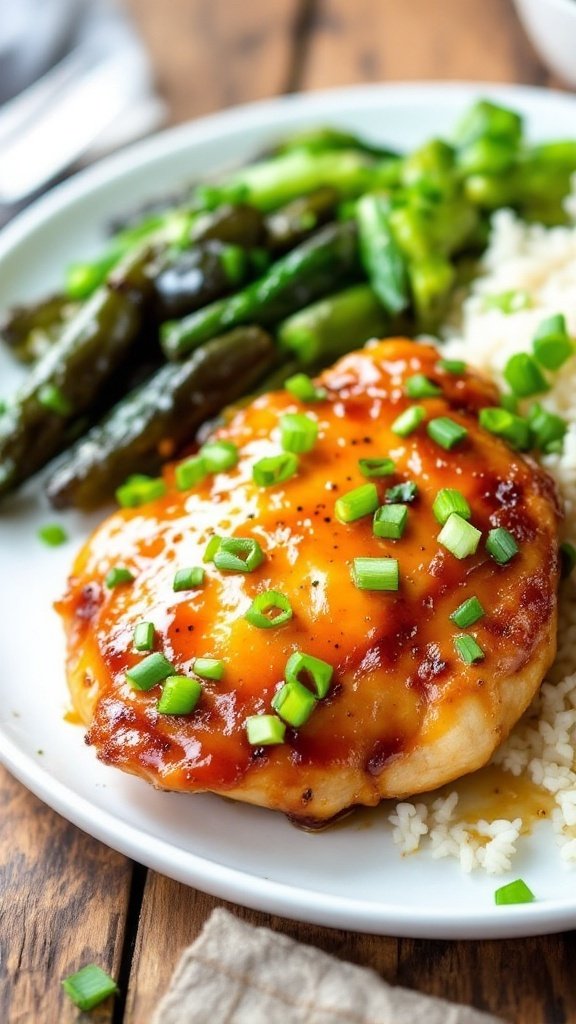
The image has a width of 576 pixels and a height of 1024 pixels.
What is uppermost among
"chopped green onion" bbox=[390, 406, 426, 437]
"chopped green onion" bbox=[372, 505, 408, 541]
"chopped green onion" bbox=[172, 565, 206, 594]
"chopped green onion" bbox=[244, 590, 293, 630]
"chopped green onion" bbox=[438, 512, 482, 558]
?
"chopped green onion" bbox=[172, 565, 206, 594]

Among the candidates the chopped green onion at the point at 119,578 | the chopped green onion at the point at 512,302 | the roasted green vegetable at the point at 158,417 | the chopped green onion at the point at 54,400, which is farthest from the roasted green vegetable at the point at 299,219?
the chopped green onion at the point at 119,578

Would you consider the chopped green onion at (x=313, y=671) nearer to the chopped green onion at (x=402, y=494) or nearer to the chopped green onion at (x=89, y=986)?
the chopped green onion at (x=402, y=494)

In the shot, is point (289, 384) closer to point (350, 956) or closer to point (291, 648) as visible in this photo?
point (291, 648)

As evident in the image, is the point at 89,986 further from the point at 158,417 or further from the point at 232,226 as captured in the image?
the point at 232,226

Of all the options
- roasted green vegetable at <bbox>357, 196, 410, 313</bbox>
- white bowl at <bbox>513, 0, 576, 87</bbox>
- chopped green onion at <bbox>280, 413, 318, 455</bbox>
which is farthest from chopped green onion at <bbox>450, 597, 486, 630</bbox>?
white bowl at <bbox>513, 0, 576, 87</bbox>

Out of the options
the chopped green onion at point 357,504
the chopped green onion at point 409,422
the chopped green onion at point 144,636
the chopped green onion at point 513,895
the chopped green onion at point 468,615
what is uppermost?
the chopped green onion at point 144,636

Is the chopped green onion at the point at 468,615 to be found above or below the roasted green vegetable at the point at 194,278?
below

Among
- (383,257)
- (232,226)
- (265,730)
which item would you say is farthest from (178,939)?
(232,226)

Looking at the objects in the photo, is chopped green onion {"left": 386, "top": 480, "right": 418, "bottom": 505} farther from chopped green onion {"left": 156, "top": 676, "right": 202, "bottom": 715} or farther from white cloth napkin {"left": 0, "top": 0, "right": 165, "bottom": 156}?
white cloth napkin {"left": 0, "top": 0, "right": 165, "bottom": 156}
